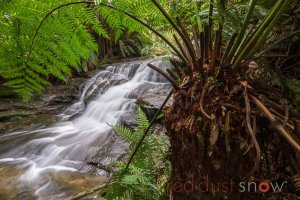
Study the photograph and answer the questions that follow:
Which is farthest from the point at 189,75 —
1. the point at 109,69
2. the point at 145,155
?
the point at 109,69

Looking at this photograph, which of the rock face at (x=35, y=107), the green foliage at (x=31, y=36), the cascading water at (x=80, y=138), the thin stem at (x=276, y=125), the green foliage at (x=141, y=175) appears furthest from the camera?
the rock face at (x=35, y=107)

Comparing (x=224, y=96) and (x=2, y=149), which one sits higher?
(x=224, y=96)

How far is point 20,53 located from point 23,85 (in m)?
0.17

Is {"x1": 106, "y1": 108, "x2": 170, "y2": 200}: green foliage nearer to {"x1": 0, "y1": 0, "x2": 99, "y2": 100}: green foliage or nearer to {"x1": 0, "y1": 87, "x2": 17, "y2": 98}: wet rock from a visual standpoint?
{"x1": 0, "y1": 0, "x2": 99, "y2": 100}: green foliage

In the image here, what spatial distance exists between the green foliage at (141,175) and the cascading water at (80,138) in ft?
5.89

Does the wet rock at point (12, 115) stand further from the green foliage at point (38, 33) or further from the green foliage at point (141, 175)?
the green foliage at point (38, 33)

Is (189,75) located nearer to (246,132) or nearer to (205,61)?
(205,61)

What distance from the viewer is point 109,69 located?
29.7 ft

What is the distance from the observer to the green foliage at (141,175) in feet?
5.29

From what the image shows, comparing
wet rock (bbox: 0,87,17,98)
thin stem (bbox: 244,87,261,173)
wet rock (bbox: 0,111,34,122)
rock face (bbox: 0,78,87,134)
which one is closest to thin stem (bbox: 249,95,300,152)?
thin stem (bbox: 244,87,261,173)

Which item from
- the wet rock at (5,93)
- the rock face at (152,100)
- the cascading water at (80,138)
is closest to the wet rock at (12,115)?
the cascading water at (80,138)

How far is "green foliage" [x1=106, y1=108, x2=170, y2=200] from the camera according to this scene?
5.29ft

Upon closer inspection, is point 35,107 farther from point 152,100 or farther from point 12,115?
point 152,100

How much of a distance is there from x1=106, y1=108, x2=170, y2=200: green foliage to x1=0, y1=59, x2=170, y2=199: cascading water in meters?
1.80
